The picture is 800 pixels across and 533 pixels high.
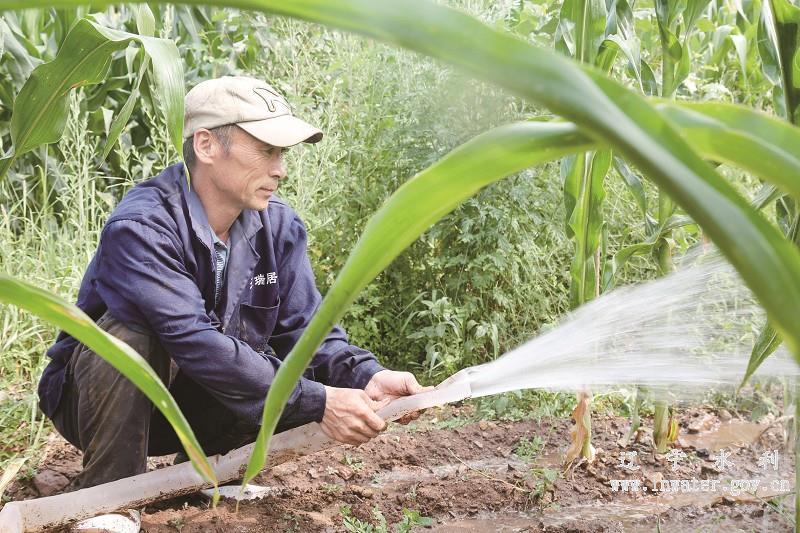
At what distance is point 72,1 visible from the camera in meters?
0.65

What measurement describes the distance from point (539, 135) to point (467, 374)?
131cm

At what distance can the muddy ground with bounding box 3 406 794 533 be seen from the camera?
7.24 ft

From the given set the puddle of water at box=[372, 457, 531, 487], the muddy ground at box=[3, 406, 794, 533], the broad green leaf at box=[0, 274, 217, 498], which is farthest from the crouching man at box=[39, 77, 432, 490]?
the broad green leaf at box=[0, 274, 217, 498]

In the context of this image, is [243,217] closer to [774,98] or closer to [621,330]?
[621,330]

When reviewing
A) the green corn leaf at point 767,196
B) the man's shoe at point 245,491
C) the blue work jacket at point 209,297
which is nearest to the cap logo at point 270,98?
the blue work jacket at point 209,297

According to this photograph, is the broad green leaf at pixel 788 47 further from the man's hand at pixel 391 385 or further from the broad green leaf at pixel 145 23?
the broad green leaf at pixel 145 23

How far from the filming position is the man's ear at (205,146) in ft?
7.59

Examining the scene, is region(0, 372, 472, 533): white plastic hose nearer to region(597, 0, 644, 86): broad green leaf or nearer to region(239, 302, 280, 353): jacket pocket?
region(239, 302, 280, 353): jacket pocket

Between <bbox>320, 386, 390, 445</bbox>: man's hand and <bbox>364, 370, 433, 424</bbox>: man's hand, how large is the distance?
9 cm

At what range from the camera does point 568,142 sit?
2.10 ft

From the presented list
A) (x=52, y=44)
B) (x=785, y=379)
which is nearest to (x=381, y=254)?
(x=785, y=379)

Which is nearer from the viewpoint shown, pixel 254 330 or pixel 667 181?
pixel 667 181

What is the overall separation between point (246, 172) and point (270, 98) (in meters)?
0.24

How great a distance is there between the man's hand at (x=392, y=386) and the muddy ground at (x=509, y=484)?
0.94 ft
